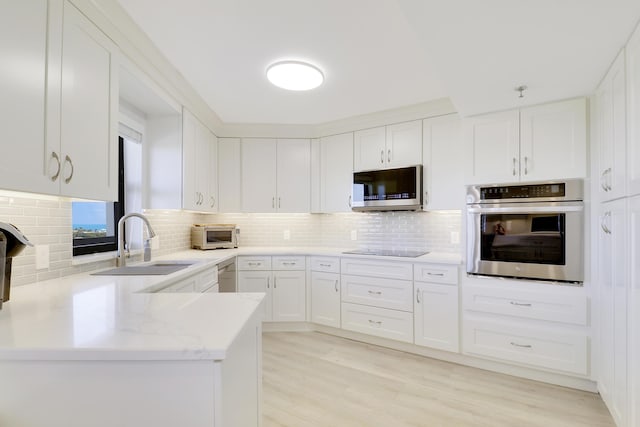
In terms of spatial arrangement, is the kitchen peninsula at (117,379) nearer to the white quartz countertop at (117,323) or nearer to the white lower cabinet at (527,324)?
the white quartz countertop at (117,323)

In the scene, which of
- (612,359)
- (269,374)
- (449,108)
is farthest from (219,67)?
(612,359)

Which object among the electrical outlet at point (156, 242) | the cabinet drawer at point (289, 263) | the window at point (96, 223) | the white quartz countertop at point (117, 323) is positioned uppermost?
the window at point (96, 223)

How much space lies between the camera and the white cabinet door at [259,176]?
12.0 ft

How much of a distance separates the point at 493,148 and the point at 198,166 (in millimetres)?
2689

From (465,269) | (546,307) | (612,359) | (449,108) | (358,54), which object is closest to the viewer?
(612,359)

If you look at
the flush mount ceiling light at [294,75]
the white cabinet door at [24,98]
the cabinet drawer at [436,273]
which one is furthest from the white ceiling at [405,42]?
the cabinet drawer at [436,273]

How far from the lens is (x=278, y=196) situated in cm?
367

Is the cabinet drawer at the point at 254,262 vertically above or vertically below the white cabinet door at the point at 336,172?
below

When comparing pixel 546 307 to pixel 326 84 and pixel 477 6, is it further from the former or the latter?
pixel 326 84

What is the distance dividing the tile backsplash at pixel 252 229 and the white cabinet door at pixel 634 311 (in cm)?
159

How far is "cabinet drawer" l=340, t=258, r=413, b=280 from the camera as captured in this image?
2.85 meters

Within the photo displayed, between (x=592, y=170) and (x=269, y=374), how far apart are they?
2.77m

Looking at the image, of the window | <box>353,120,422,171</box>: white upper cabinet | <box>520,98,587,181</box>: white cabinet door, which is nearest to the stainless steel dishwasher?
the window

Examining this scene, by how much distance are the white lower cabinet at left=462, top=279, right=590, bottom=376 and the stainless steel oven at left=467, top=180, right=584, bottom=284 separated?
0.12 metres
